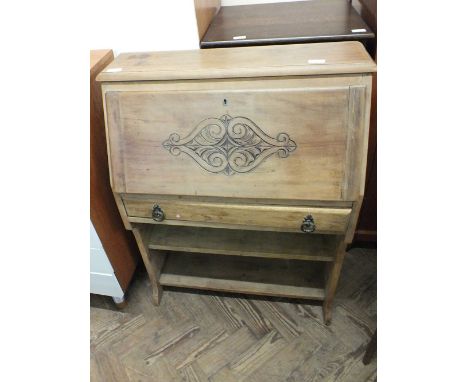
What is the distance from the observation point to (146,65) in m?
0.89

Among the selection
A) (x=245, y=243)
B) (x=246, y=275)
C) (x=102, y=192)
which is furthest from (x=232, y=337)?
(x=102, y=192)

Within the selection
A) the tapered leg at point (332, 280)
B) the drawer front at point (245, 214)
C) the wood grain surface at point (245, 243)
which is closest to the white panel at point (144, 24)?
the drawer front at point (245, 214)

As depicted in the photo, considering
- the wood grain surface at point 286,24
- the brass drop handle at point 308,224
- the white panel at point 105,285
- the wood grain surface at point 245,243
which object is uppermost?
the wood grain surface at point 286,24

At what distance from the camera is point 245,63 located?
2.76 ft

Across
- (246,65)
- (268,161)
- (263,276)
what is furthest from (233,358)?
(246,65)

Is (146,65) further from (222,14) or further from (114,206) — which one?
(222,14)

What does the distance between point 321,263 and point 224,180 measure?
0.68 metres

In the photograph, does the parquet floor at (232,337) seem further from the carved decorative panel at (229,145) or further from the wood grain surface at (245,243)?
the carved decorative panel at (229,145)

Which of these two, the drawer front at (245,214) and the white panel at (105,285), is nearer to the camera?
the drawer front at (245,214)

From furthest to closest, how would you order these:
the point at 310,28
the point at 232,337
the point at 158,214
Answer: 1. the point at 232,337
2. the point at 310,28
3. the point at 158,214

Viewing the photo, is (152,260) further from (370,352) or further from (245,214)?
(370,352)

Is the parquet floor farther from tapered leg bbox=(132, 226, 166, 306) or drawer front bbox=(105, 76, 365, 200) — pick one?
drawer front bbox=(105, 76, 365, 200)

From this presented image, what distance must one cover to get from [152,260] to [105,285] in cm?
20

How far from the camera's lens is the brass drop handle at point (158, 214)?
3.21ft
